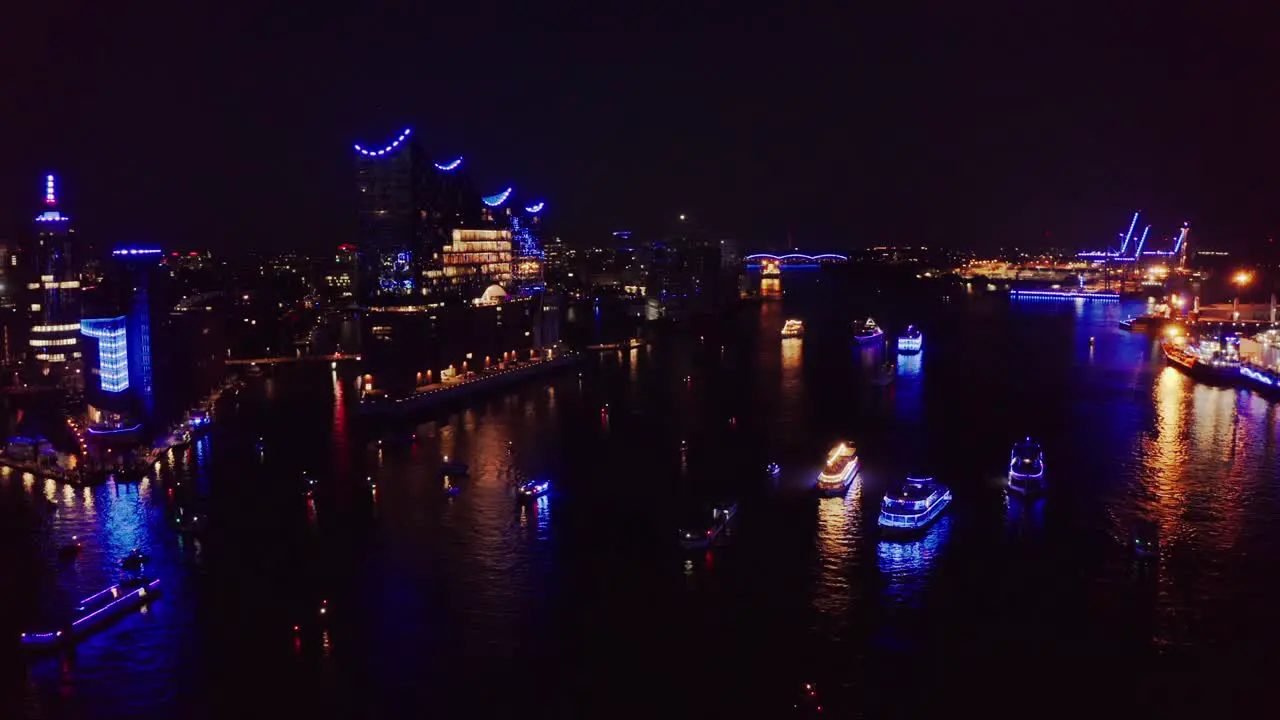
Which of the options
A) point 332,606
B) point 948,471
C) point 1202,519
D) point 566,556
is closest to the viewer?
point 332,606

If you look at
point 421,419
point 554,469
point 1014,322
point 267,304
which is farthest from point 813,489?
point 1014,322

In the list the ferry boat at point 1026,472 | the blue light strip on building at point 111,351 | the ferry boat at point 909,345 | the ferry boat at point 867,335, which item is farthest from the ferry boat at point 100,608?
the ferry boat at point 867,335

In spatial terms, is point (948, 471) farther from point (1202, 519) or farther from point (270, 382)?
point (270, 382)

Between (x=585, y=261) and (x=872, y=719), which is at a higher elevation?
(x=585, y=261)

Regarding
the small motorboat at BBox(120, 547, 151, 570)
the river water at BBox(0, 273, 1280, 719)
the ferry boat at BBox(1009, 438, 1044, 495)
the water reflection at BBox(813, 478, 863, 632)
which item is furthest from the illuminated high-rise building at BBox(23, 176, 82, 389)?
the ferry boat at BBox(1009, 438, 1044, 495)

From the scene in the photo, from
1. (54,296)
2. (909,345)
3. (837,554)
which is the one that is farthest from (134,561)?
(909,345)

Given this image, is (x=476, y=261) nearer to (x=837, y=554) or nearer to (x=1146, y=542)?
(x=837, y=554)

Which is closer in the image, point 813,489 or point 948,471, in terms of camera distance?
point 813,489

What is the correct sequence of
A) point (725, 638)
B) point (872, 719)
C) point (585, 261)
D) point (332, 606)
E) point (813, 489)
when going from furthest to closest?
point (585, 261) < point (813, 489) < point (332, 606) < point (725, 638) < point (872, 719)
